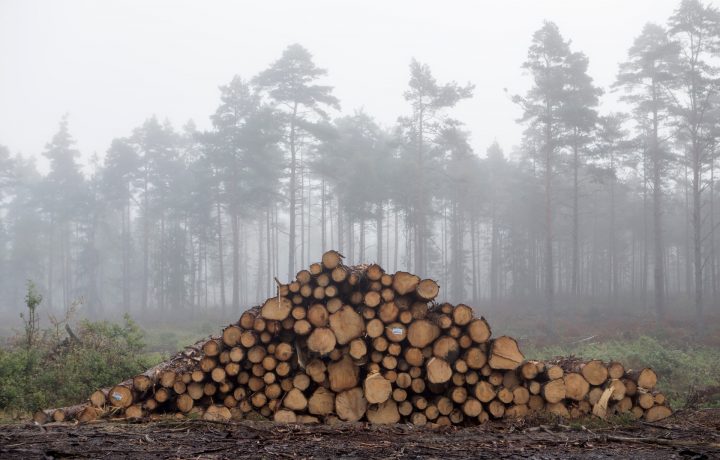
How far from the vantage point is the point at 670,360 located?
14172 millimetres

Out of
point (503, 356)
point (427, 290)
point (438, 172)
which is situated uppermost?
point (438, 172)

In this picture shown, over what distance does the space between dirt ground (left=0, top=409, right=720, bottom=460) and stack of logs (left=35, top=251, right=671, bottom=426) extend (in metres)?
0.38

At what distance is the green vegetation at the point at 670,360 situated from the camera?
10.2 m

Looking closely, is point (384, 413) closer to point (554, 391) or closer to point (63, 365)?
point (554, 391)

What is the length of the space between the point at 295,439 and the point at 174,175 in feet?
122

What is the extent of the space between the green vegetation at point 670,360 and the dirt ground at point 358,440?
3.24 m

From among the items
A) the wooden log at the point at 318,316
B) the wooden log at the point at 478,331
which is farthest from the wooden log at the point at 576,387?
the wooden log at the point at 318,316

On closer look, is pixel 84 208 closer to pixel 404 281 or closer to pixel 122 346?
pixel 122 346

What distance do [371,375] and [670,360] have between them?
11.4 meters

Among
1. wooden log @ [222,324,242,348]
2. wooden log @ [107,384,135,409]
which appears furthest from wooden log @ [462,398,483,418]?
wooden log @ [107,384,135,409]

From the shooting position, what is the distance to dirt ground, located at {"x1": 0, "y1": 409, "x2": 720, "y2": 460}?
5.27 m

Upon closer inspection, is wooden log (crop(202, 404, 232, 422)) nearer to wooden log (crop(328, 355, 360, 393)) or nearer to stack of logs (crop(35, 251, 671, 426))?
stack of logs (crop(35, 251, 671, 426))

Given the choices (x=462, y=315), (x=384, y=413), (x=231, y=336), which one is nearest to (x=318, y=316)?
(x=231, y=336)

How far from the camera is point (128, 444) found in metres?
5.51
